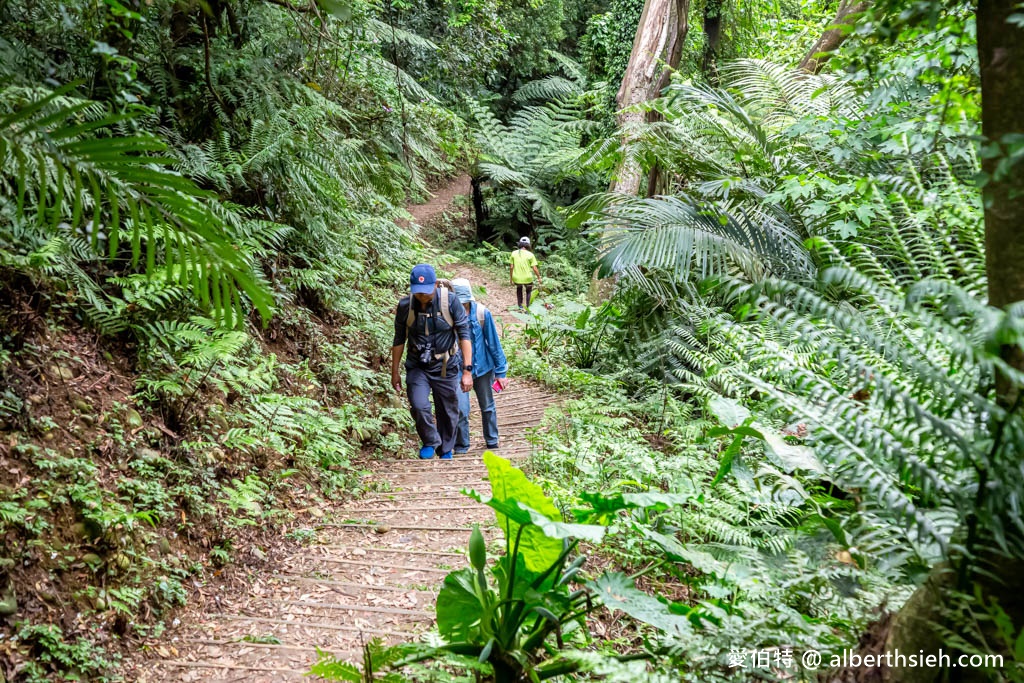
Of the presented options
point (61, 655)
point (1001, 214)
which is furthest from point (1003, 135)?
point (61, 655)

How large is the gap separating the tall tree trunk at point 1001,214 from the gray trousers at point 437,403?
4667 mm

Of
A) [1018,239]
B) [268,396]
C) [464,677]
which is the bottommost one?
[464,677]

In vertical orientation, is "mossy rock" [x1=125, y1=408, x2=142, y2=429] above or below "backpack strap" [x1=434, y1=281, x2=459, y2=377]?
below

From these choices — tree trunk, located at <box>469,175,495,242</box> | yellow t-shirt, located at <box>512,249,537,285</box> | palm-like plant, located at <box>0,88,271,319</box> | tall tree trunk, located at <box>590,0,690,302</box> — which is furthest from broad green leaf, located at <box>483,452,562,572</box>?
tree trunk, located at <box>469,175,495,242</box>

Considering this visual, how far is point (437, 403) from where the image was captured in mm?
6168

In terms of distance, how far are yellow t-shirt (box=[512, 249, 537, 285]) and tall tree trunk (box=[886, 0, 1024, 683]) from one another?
1019 cm

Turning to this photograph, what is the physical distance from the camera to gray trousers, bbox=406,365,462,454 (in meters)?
5.93

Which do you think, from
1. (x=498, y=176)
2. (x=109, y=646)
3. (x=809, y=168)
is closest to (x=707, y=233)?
(x=809, y=168)

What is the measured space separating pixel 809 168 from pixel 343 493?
4.49m

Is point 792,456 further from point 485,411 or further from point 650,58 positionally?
point 650,58

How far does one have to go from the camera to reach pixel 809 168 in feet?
17.3

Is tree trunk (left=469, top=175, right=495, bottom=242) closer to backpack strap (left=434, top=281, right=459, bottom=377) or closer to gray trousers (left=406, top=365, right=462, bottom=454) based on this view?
gray trousers (left=406, top=365, right=462, bottom=454)

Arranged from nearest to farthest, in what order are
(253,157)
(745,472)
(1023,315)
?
(1023,315), (745,472), (253,157)

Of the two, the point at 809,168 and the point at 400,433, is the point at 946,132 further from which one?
the point at 400,433
